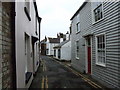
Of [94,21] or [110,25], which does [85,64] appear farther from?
[110,25]

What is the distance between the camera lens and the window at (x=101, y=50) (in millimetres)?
8047

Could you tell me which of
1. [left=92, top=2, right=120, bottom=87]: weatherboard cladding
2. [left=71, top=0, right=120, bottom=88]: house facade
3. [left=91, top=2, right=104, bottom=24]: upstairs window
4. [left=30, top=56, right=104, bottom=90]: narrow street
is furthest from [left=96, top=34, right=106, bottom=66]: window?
[left=30, top=56, right=104, bottom=90]: narrow street

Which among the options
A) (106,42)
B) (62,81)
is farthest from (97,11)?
(62,81)

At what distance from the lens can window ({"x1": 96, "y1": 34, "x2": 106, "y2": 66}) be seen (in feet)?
26.4

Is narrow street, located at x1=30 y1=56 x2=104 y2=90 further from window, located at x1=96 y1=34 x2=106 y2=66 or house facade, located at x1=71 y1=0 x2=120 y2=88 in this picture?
window, located at x1=96 y1=34 x2=106 y2=66

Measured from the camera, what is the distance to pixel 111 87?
687 centimetres

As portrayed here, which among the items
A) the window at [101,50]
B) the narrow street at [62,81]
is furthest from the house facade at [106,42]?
the narrow street at [62,81]

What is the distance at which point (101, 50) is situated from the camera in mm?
8375

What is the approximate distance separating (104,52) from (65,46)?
18640 millimetres

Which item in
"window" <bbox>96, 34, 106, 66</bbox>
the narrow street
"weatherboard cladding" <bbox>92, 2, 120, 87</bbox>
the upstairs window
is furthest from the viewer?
the upstairs window

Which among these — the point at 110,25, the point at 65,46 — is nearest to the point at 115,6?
the point at 110,25

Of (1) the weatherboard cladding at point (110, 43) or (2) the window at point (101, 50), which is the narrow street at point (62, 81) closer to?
(1) the weatherboard cladding at point (110, 43)

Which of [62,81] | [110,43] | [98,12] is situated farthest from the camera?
[98,12]

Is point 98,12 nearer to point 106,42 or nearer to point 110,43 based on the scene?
point 106,42
